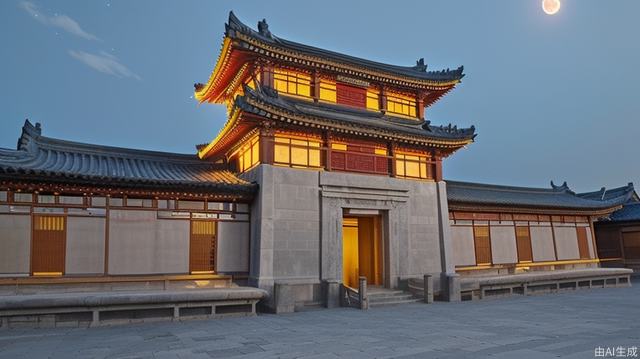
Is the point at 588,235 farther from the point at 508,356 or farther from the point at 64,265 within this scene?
the point at 64,265

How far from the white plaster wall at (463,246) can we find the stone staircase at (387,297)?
14.5 ft

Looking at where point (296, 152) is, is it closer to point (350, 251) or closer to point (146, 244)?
point (146, 244)

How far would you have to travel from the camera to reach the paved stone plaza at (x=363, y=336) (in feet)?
29.6

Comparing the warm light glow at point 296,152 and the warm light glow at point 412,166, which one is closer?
the warm light glow at point 296,152

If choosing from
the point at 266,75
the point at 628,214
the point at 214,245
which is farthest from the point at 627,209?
Answer: the point at 214,245

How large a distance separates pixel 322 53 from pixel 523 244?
14.4 meters

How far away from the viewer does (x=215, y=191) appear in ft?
51.5

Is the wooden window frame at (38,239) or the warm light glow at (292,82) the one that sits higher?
the warm light glow at (292,82)

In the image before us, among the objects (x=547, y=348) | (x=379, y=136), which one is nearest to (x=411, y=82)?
(x=379, y=136)

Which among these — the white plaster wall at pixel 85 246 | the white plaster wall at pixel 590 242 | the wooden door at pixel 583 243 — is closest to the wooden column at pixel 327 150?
the white plaster wall at pixel 85 246

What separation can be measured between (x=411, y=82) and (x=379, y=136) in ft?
14.4

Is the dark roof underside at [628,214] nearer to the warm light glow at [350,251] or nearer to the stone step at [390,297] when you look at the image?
the warm light glow at [350,251]

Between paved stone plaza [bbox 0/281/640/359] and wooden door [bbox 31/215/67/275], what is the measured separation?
2.24 metres

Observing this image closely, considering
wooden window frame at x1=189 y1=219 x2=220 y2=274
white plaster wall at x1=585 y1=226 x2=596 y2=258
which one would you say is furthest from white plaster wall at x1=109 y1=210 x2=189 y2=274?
white plaster wall at x1=585 y1=226 x2=596 y2=258
